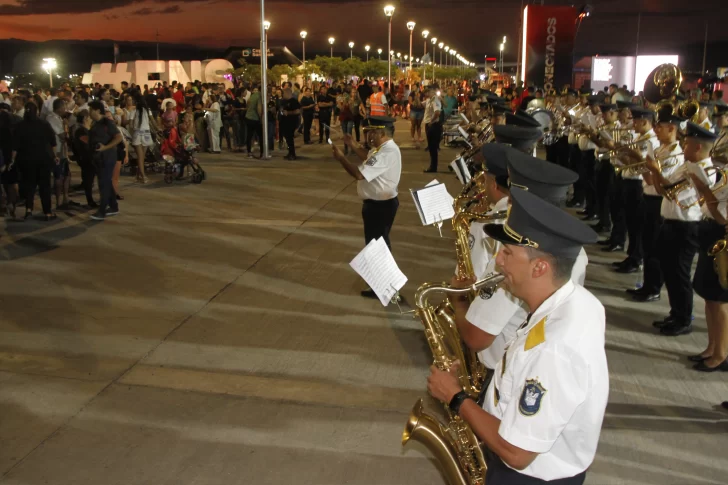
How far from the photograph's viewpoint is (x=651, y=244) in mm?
7836

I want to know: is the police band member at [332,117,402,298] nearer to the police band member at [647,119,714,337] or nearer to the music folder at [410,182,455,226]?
Answer: the music folder at [410,182,455,226]

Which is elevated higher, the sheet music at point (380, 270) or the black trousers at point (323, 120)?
the black trousers at point (323, 120)

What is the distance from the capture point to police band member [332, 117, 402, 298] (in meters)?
7.25

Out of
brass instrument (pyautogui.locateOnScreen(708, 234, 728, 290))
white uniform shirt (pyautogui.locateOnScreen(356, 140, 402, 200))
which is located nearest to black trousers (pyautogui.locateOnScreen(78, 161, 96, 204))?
white uniform shirt (pyautogui.locateOnScreen(356, 140, 402, 200))

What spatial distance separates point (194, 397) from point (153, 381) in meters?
0.50

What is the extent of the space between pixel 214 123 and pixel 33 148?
32.2ft

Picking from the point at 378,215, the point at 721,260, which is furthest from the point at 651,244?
the point at 378,215

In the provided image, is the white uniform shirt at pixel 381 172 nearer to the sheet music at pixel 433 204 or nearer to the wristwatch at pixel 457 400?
the sheet music at pixel 433 204

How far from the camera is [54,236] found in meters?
10.6

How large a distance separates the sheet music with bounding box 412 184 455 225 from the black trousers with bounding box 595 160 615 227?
553 cm

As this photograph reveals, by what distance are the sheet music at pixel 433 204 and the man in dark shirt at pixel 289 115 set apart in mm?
13712

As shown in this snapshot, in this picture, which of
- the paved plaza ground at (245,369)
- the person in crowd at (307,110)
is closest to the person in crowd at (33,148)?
the paved plaza ground at (245,369)

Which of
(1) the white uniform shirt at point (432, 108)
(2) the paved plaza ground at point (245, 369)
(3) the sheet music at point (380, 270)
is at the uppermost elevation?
(1) the white uniform shirt at point (432, 108)

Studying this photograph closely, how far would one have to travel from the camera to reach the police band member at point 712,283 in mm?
5824
